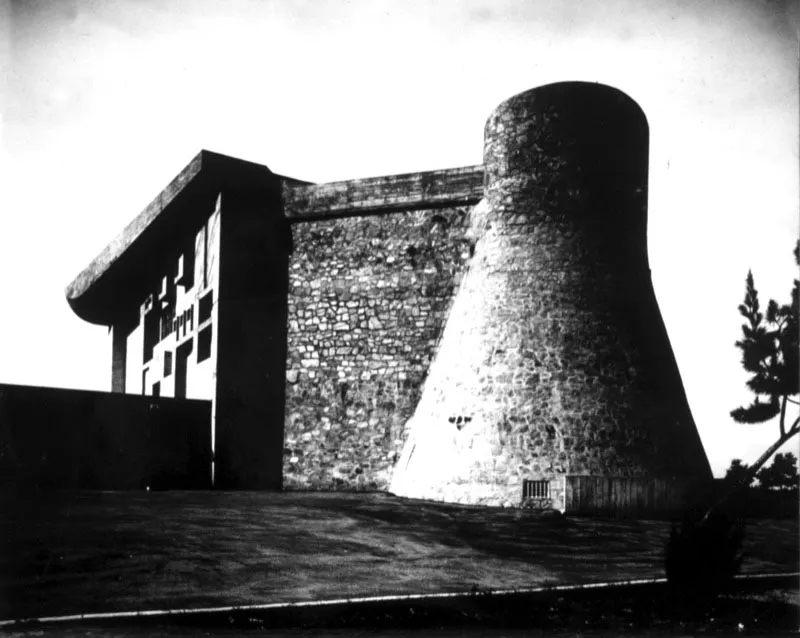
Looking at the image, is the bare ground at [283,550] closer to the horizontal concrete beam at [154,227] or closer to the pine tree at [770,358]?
the pine tree at [770,358]

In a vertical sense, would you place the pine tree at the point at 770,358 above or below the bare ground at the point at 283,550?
above

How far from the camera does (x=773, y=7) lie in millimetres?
9750

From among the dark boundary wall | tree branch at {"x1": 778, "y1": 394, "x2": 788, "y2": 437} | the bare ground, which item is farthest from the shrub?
the dark boundary wall

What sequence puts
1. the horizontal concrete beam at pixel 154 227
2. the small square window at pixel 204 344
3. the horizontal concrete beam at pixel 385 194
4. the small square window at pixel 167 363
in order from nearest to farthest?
the horizontal concrete beam at pixel 385 194, the horizontal concrete beam at pixel 154 227, the small square window at pixel 204 344, the small square window at pixel 167 363

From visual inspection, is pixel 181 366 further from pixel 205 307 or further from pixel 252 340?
pixel 252 340

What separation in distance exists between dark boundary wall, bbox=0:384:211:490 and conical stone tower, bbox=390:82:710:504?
379 centimetres

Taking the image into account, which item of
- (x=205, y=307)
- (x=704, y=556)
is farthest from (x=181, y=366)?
(x=704, y=556)

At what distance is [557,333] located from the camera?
14469mm

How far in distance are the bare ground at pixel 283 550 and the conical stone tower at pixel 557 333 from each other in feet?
3.37

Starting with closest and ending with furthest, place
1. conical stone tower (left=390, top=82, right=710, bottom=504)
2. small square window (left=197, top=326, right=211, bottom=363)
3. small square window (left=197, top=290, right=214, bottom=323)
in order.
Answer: conical stone tower (left=390, top=82, right=710, bottom=504) → small square window (left=197, top=290, right=214, bottom=323) → small square window (left=197, top=326, right=211, bottom=363)

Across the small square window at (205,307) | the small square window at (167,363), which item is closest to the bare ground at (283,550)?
the small square window at (205,307)

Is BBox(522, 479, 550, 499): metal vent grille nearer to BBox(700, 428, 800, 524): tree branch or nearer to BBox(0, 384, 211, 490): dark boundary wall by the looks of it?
BBox(700, 428, 800, 524): tree branch

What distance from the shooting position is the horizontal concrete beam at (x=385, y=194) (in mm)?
16391

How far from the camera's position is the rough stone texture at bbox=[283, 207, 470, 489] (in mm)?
16516
